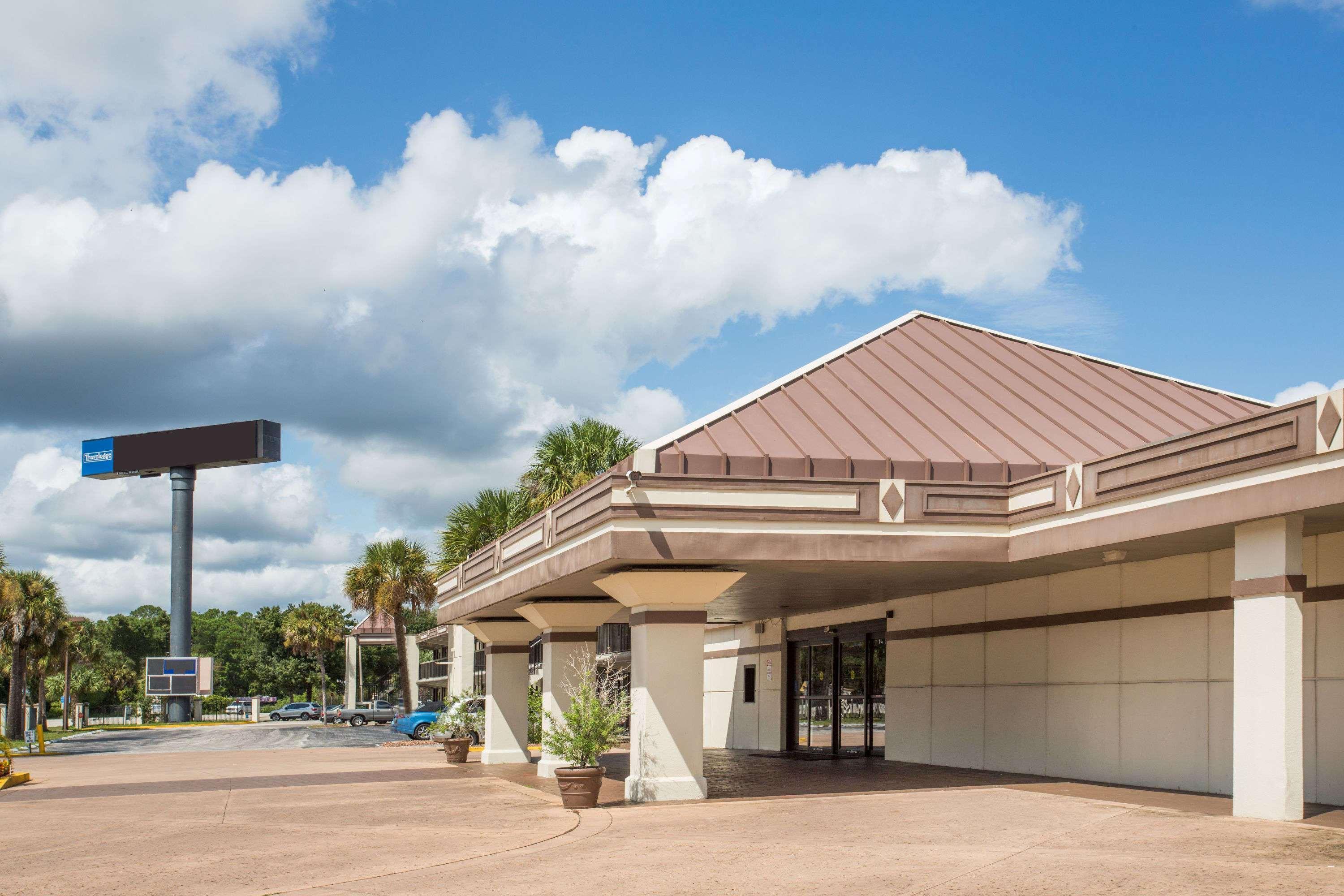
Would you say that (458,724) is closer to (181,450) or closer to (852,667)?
(852,667)

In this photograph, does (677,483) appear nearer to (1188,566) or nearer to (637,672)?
(637,672)

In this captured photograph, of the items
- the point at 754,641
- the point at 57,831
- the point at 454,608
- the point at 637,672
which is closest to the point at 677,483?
the point at 637,672

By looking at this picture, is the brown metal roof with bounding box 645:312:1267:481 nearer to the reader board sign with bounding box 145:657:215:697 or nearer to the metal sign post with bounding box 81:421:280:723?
the reader board sign with bounding box 145:657:215:697

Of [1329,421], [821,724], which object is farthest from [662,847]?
[821,724]

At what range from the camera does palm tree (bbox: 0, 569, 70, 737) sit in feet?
157

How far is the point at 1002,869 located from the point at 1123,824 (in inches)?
138

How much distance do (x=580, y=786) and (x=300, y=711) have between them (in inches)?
2838

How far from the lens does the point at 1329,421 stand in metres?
13.0

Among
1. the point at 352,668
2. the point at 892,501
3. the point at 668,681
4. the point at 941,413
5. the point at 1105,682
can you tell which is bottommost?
the point at 352,668

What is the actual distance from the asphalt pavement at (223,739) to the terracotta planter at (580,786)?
85.1ft

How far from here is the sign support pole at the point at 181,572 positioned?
73.8 m

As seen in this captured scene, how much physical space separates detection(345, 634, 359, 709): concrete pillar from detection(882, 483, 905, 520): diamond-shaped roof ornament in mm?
69222

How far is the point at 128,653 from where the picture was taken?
4884 inches

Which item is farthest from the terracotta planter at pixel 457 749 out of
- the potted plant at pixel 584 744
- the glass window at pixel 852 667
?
the potted plant at pixel 584 744
